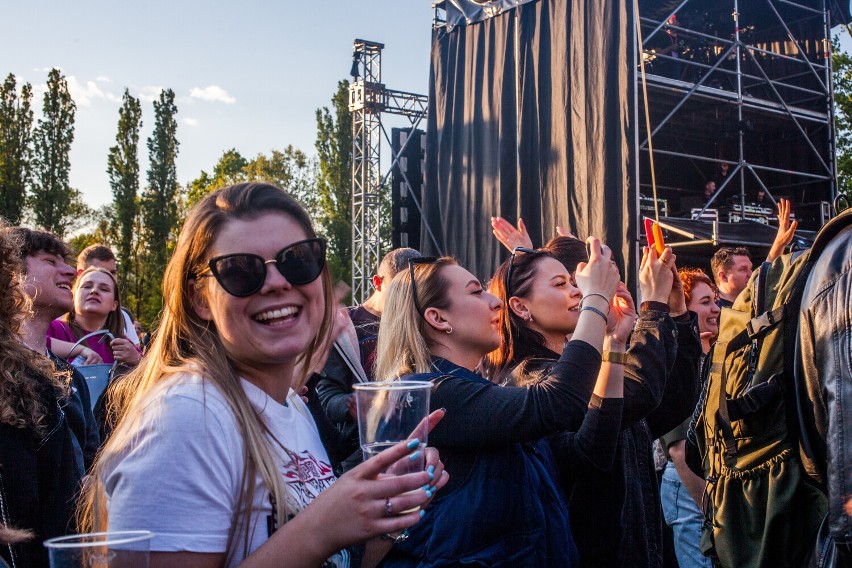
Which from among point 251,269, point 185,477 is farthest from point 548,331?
point 185,477

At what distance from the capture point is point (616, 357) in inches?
108

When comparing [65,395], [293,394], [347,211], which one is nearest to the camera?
[293,394]

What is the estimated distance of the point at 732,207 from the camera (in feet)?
39.9

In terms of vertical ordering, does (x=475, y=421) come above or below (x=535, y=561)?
above

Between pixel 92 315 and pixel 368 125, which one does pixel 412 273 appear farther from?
pixel 368 125

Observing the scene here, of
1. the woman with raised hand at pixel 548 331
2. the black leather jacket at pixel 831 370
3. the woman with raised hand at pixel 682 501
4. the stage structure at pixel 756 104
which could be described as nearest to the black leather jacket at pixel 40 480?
the woman with raised hand at pixel 548 331

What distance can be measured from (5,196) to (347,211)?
36.7 feet

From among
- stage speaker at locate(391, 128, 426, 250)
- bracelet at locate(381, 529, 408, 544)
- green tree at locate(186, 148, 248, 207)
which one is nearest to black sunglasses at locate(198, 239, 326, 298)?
bracelet at locate(381, 529, 408, 544)

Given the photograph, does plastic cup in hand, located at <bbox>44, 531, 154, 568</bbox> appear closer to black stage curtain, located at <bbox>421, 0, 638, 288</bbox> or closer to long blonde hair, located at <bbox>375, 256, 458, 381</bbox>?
long blonde hair, located at <bbox>375, 256, 458, 381</bbox>

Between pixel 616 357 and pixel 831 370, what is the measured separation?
1.12 m

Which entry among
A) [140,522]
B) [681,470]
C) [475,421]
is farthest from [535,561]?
[681,470]

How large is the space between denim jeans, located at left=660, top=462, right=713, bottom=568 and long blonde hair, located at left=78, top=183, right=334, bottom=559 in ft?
8.92

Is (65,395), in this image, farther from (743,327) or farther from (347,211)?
(347,211)

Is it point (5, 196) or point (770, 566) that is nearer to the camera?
point (770, 566)
